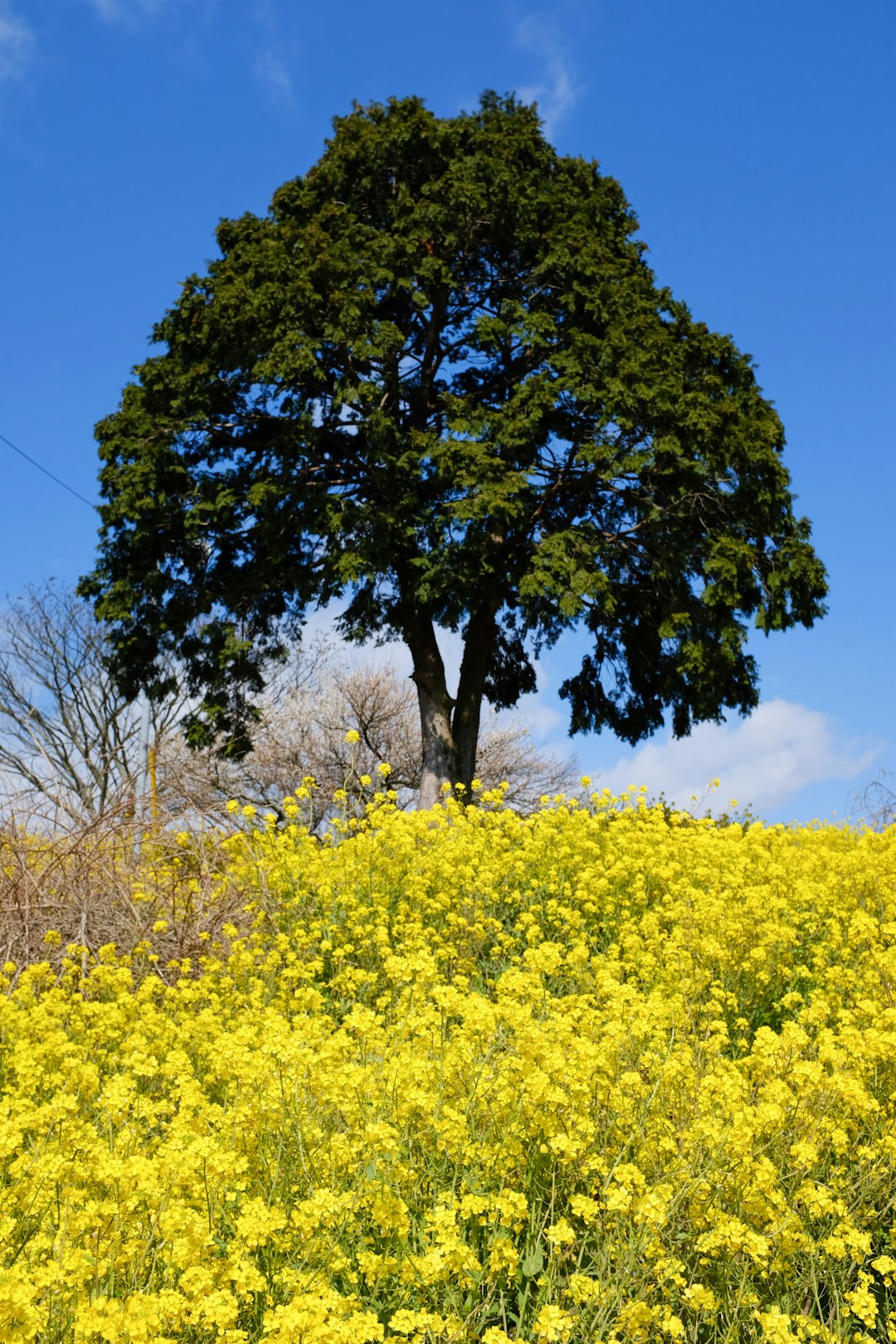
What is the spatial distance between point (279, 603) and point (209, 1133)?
1438cm

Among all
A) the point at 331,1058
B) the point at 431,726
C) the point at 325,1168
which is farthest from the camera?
the point at 431,726

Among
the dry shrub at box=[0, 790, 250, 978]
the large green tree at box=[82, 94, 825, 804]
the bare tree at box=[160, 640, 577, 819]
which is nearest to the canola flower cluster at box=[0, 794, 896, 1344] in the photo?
the dry shrub at box=[0, 790, 250, 978]

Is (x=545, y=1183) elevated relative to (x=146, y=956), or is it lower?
lower

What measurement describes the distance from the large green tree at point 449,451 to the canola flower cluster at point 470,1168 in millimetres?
10414

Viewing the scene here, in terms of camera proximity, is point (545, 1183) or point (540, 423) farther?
point (540, 423)

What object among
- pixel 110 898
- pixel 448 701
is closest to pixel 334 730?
pixel 448 701

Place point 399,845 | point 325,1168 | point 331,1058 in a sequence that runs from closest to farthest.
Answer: point 325,1168
point 331,1058
point 399,845

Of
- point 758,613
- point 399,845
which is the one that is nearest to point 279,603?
point 758,613

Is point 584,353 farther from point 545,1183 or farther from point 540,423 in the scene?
point 545,1183

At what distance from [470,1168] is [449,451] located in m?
12.8

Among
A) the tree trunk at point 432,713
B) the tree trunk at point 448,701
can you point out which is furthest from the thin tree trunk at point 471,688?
the tree trunk at point 432,713

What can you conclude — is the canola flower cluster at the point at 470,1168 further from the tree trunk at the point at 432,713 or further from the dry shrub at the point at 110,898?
the tree trunk at the point at 432,713

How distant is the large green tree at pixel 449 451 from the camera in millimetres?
16031

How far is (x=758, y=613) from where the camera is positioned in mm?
17016
